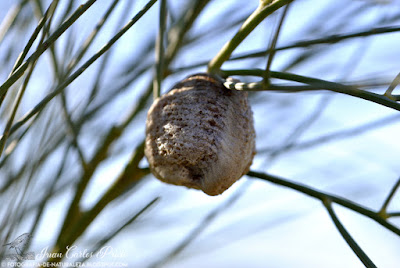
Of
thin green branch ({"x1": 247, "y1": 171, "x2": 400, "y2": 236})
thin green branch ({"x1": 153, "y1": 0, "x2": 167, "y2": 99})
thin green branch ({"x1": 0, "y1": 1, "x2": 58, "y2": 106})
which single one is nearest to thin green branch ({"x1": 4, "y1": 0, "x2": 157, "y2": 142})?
thin green branch ({"x1": 0, "y1": 1, "x2": 58, "y2": 106})

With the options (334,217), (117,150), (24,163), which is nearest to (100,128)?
(117,150)

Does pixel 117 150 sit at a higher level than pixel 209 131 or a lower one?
lower

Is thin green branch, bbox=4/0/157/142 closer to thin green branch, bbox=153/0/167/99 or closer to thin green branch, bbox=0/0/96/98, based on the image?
thin green branch, bbox=0/0/96/98

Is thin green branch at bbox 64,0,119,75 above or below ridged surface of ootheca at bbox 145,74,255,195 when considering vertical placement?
above

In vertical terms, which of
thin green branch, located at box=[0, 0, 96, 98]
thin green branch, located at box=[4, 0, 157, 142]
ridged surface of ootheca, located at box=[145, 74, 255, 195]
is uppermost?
thin green branch, located at box=[0, 0, 96, 98]

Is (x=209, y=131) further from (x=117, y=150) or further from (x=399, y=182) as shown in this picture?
(x=117, y=150)
